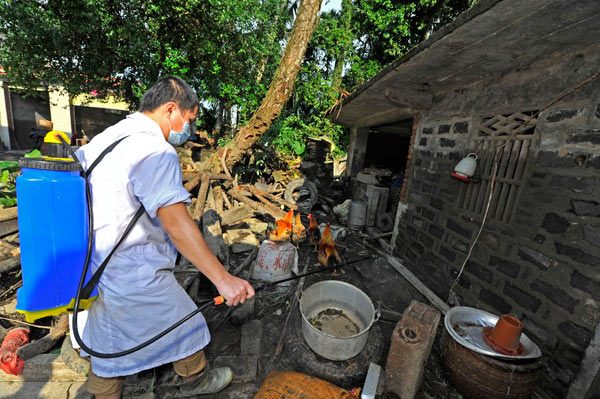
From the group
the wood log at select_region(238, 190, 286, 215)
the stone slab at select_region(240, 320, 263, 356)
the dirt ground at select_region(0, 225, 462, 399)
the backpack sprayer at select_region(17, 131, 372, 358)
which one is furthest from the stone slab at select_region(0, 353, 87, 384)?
the wood log at select_region(238, 190, 286, 215)

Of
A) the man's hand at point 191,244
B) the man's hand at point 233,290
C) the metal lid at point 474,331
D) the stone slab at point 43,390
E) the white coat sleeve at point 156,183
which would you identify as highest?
the white coat sleeve at point 156,183

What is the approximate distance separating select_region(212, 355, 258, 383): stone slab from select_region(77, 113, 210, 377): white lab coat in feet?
2.34

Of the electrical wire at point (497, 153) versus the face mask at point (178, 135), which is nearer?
the face mask at point (178, 135)

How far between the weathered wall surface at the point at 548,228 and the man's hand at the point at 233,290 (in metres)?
2.94

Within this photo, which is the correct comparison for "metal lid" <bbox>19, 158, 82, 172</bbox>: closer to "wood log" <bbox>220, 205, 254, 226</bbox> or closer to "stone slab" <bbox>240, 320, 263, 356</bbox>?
"stone slab" <bbox>240, 320, 263, 356</bbox>

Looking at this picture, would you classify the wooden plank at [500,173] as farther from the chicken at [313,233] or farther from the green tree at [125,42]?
the green tree at [125,42]

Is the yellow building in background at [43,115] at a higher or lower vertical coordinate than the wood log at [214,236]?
higher

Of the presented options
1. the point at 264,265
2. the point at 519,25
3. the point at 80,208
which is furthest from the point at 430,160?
the point at 80,208

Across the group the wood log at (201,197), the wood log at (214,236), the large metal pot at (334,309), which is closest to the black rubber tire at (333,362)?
the large metal pot at (334,309)

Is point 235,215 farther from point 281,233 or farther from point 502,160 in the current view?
point 502,160

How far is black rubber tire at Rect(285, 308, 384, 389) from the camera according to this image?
7.46 feet

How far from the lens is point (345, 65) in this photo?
14.8m

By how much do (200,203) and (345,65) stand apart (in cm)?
1342

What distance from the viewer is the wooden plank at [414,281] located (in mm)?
3631
